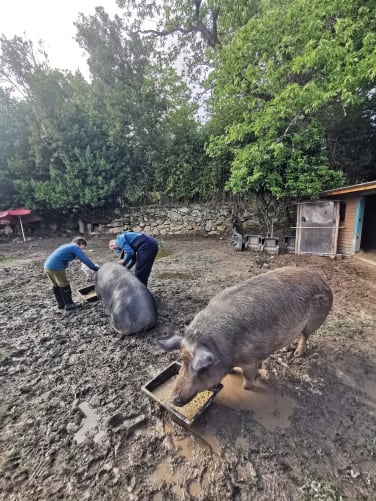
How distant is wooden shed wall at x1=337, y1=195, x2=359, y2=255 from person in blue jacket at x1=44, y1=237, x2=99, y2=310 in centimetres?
802

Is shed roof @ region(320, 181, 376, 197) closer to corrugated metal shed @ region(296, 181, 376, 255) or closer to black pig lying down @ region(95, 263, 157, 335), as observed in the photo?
corrugated metal shed @ region(296, 181, 376, 255)

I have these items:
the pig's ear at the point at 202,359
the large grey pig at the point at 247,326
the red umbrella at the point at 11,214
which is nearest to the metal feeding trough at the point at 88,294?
the large grey pig at the point at 247,326

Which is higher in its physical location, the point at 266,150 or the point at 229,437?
the point at 266,150

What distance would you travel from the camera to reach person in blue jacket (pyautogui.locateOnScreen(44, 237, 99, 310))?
4.45 meters

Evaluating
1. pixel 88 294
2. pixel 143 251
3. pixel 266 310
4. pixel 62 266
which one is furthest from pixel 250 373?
pixel 88 294

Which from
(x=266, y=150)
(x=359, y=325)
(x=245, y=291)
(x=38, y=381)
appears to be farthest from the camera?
(x=266, y=150)

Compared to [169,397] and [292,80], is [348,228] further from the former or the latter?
[169,397]

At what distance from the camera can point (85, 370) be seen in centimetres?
300

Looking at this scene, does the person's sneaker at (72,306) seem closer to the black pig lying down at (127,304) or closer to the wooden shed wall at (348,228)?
the black pig lying down at (127,304)

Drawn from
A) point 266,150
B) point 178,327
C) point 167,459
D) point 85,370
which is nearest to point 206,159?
point 266,150

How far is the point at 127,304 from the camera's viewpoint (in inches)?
146

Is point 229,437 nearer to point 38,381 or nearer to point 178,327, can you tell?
point 178,327

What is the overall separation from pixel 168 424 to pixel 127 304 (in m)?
1.93

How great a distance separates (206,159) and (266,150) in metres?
A: 5.59
